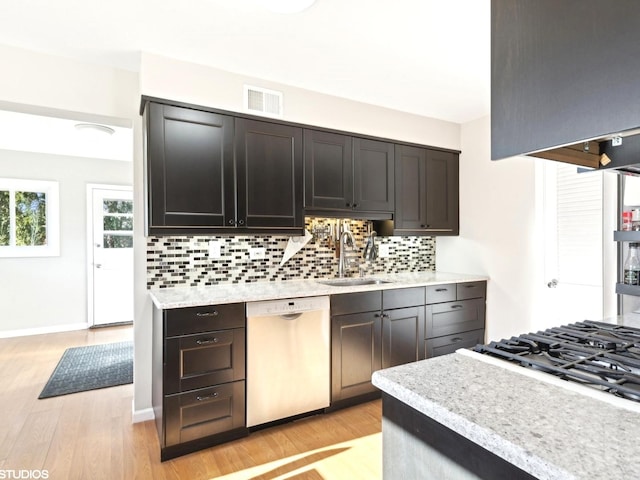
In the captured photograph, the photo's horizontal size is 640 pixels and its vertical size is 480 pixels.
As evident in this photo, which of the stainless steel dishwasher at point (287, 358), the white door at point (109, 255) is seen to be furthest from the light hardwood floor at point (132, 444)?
the white door at point (109, 255)

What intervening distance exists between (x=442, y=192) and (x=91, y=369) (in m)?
3.92

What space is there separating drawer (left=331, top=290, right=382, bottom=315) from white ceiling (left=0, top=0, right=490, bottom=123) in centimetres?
165

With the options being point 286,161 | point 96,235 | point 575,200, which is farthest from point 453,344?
point 96,235

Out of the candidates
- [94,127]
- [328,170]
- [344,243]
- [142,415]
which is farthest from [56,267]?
[328,170]

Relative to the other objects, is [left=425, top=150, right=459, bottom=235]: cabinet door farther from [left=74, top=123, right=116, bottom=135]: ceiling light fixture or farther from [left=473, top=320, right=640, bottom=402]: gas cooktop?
[left=74, top=123, right=116, bottom=135]: ceiling light fixture

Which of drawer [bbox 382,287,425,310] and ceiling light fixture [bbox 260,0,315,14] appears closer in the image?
ceiling light fixture [bbox 260,0,315,14]

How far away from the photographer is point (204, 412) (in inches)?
87.0

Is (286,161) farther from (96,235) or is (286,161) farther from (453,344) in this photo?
(96,235)

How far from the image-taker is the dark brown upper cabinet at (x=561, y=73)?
2.07ft

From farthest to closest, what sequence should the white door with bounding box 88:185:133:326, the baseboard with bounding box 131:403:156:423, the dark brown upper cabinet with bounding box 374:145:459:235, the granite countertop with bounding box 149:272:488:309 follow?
the white door with bounding box 88:185:133:326 → the dark brown upper cabinet with bounding box 374:145:459:235 → the baseboard with bounding box 131:403:156:423 → the granite countertop with bounding box 149:272:488:309

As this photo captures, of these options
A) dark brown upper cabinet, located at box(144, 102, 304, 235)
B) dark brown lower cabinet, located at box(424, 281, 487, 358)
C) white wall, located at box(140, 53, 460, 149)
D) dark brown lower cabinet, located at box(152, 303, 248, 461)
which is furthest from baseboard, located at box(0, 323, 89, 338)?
dark brown lower cabinet, located at box(424, 281, 487, 358)

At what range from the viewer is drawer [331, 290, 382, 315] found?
2.69m

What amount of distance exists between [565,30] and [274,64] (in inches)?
85.8

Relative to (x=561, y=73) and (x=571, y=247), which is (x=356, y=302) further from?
(x=561, y=73)
